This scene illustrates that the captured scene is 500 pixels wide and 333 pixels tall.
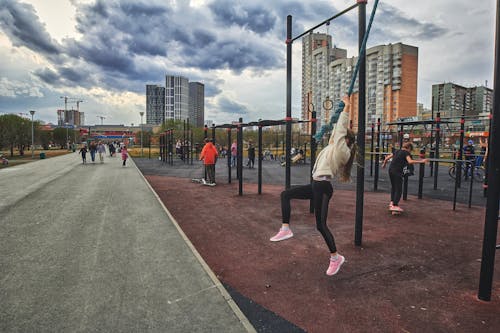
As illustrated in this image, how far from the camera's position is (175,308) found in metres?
2.98

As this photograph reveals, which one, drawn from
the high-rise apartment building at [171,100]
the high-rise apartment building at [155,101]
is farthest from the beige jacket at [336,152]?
the high-rise apartment building at [155,101]

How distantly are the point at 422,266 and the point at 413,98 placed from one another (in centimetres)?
8324

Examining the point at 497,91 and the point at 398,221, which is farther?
the point at 398,221

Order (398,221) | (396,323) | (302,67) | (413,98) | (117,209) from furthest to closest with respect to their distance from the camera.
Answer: (302,67), (413,98), (117,209), (398,221), (396,323)

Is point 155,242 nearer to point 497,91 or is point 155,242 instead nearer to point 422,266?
point 422,266

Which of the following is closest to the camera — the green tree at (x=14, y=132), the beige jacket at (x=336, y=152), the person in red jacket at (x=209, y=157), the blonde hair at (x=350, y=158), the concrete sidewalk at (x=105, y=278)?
the concrete sidewalk at (x=105, y=278)

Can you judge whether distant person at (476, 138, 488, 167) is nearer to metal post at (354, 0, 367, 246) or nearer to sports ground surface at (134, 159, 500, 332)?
sports ground surface at (134, 159, 500, 332)

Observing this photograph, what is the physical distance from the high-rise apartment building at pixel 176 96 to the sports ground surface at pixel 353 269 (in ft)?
469

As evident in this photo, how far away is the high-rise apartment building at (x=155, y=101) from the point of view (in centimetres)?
14794

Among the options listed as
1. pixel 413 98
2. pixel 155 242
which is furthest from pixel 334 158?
pixel 413 98

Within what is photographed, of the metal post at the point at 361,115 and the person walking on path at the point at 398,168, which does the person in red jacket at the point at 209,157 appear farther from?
the metal post at the point at 361,115

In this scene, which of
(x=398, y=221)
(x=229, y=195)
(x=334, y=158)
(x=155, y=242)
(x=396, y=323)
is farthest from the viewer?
(x=229, y=195)

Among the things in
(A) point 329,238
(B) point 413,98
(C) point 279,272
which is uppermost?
(B) point 413,98

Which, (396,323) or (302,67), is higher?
(302,67)
